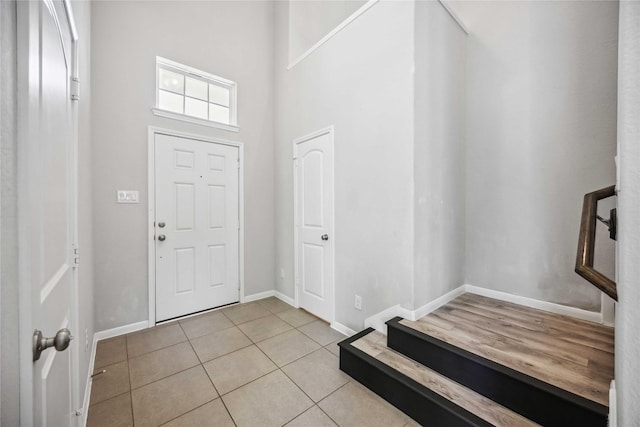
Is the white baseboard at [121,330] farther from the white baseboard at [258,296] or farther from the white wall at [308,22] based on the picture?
the white wall at [308,22]

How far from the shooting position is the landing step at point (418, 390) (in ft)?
4.36

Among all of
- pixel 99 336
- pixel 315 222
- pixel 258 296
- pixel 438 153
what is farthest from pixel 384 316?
pixel 99 336

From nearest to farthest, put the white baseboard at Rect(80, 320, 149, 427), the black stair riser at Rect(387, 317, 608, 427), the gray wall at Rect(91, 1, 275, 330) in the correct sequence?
the black stair riser at Rect(387, 317, 608, 427) → the white baseboard at Rect(80, 320, 149, 427) → the gray wall at Rect(91, 1, 275, 330)

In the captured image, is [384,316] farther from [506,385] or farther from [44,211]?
[44,211]

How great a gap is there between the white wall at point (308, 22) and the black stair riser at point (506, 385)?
363 cm

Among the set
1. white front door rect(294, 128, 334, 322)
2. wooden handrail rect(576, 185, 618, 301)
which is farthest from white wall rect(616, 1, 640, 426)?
white front door rect(294, 128, 334, 322)

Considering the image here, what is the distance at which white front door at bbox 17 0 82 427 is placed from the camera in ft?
1.77

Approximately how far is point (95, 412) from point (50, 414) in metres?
1.26

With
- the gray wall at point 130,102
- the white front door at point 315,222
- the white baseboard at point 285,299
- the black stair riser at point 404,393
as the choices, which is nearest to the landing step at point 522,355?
the black stair riser at point 404,393

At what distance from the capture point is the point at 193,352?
7.49ft

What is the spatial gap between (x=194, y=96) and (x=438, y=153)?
2.87 meters

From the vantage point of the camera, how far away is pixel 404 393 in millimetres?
1579

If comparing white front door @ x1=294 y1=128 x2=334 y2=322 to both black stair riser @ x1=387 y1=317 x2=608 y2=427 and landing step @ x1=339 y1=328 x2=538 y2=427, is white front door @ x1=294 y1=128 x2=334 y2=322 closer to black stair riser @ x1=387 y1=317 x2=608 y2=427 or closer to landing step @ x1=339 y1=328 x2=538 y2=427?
landing step @ x1=339 y1=328 x2=538 y2=427

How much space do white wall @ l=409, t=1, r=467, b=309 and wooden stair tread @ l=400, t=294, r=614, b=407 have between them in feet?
0.86
